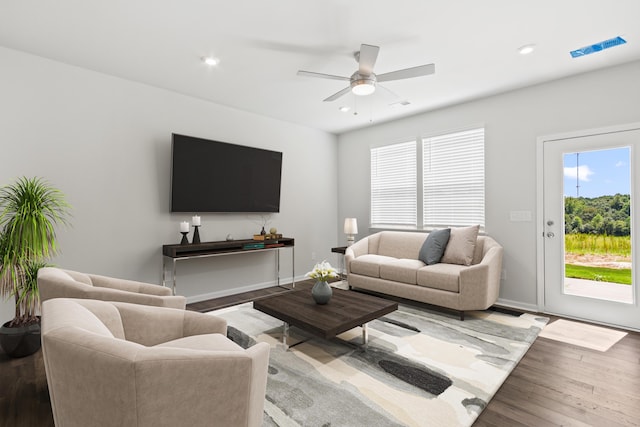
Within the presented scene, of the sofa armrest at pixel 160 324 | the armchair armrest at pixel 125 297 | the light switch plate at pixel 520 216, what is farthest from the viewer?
the light switch plate at pixel 520 216

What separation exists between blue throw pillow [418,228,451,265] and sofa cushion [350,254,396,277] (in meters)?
0.47

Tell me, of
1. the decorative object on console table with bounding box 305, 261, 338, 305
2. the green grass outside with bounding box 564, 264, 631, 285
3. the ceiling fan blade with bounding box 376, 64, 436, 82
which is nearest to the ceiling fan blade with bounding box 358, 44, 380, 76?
the ceiling fan blade with bounding box 376, 64, 436, 82

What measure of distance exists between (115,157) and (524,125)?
4968 millimetres

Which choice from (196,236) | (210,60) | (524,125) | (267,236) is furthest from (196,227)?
(524,125)

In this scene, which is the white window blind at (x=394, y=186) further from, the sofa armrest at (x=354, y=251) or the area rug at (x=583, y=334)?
the area rug at (x=583, y=334)

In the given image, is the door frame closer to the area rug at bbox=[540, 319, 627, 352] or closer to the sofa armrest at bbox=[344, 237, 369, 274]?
the area rug at bbox=[540, 319, 627, 352]

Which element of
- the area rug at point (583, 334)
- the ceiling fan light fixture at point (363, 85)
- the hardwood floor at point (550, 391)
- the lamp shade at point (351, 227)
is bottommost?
the hardwood floor at point (550, 391)

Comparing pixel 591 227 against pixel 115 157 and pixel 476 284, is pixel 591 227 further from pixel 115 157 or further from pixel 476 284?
pixel 115 157

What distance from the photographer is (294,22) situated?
2.60 meters

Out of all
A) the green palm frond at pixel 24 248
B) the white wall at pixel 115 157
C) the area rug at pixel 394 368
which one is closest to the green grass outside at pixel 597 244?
the area rug at pixel 394 368

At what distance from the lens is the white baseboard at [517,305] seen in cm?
388

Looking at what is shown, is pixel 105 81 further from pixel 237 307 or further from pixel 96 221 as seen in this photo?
pixel 237 307

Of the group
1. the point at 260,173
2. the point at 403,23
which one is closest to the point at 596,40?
the point at 403,23

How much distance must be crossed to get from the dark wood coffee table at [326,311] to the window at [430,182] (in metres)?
2.35
